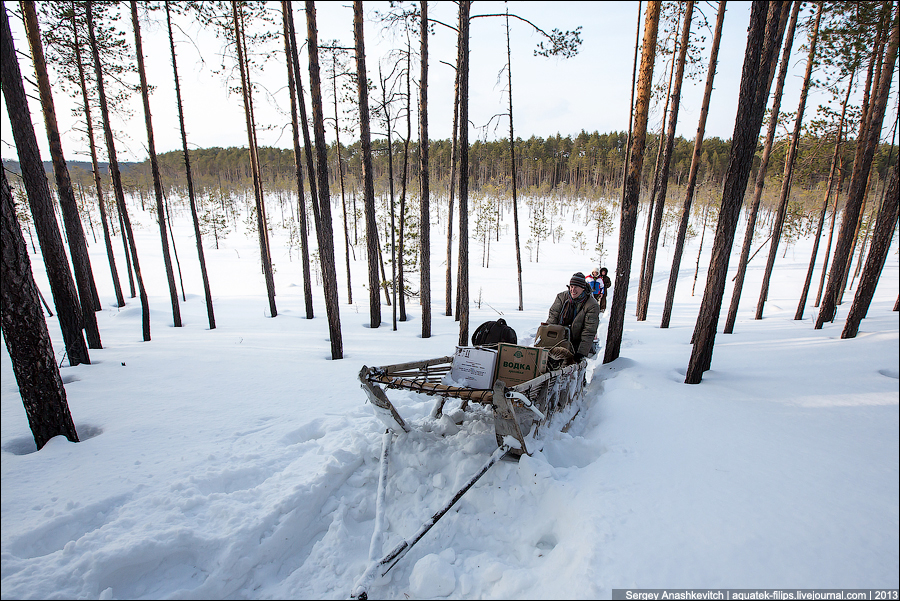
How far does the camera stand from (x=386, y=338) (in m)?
10.1

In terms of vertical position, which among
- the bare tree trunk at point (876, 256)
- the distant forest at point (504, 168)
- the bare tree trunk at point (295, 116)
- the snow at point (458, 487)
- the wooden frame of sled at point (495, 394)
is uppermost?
the distant forest at point (504, 168)

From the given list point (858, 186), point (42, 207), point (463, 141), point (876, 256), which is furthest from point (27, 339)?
point (858, 186)

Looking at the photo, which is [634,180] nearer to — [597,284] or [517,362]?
[597,284]

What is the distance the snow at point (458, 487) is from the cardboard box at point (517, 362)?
657 millimetres

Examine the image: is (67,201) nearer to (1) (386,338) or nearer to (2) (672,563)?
(1) (386,338)

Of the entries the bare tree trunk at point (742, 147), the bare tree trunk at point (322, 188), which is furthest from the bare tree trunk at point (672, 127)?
the bare tree trunk at point (322, 188)

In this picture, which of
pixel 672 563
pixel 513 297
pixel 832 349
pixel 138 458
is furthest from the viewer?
pixel 513 297

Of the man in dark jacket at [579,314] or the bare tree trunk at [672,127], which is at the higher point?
the bare tree trunk at [672,127]

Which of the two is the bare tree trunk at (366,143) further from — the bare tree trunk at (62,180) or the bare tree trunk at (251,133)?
the bare tree trunk at (62,180)

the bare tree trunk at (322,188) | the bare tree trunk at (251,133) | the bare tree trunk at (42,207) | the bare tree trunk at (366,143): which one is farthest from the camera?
the bare tree trunk at (251,133)

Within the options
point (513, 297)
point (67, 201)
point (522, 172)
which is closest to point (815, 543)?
point (67, 201)

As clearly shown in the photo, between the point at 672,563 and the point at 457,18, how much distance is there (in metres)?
9.25

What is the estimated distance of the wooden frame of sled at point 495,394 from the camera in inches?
122

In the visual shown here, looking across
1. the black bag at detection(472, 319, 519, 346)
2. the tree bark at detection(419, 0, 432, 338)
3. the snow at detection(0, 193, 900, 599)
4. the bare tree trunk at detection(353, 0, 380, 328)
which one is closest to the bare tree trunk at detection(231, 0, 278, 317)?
the bare tree trunk at detection(353, 0, 380, 328)
